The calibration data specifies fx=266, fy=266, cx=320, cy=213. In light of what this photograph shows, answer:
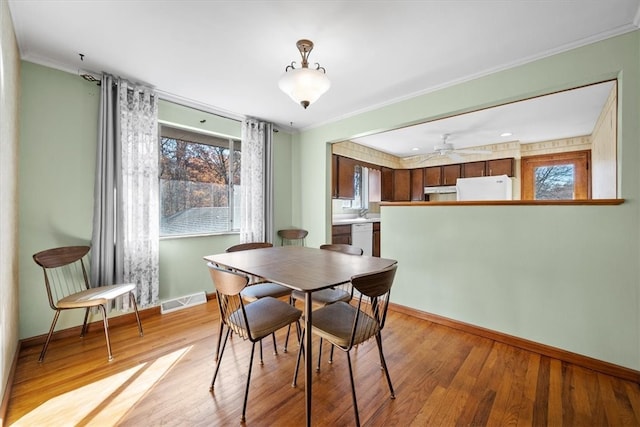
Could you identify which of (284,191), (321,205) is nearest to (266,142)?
(284,191)

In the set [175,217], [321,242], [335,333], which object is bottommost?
[335,333]

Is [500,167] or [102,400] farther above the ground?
[500,167]

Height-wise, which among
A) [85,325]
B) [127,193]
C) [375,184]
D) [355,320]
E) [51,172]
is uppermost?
[375,184]

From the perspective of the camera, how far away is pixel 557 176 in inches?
184

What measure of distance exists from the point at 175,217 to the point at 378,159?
399cm

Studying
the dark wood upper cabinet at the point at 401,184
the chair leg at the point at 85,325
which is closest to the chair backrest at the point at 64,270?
the chair leg at the point at 85,325

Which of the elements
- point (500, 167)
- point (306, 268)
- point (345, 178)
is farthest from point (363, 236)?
point (306, 268)

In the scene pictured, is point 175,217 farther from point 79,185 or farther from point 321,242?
point 321,242

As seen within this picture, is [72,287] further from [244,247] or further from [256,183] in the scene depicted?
[256,183]

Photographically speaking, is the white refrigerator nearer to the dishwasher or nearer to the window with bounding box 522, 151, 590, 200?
the window with bounding box 522, 151, 590, 200

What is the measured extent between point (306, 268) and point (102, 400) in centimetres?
150

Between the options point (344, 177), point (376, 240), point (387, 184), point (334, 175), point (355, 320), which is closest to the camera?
point (355, 320)

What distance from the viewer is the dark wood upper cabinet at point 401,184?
239 inches

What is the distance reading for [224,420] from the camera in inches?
58.9
